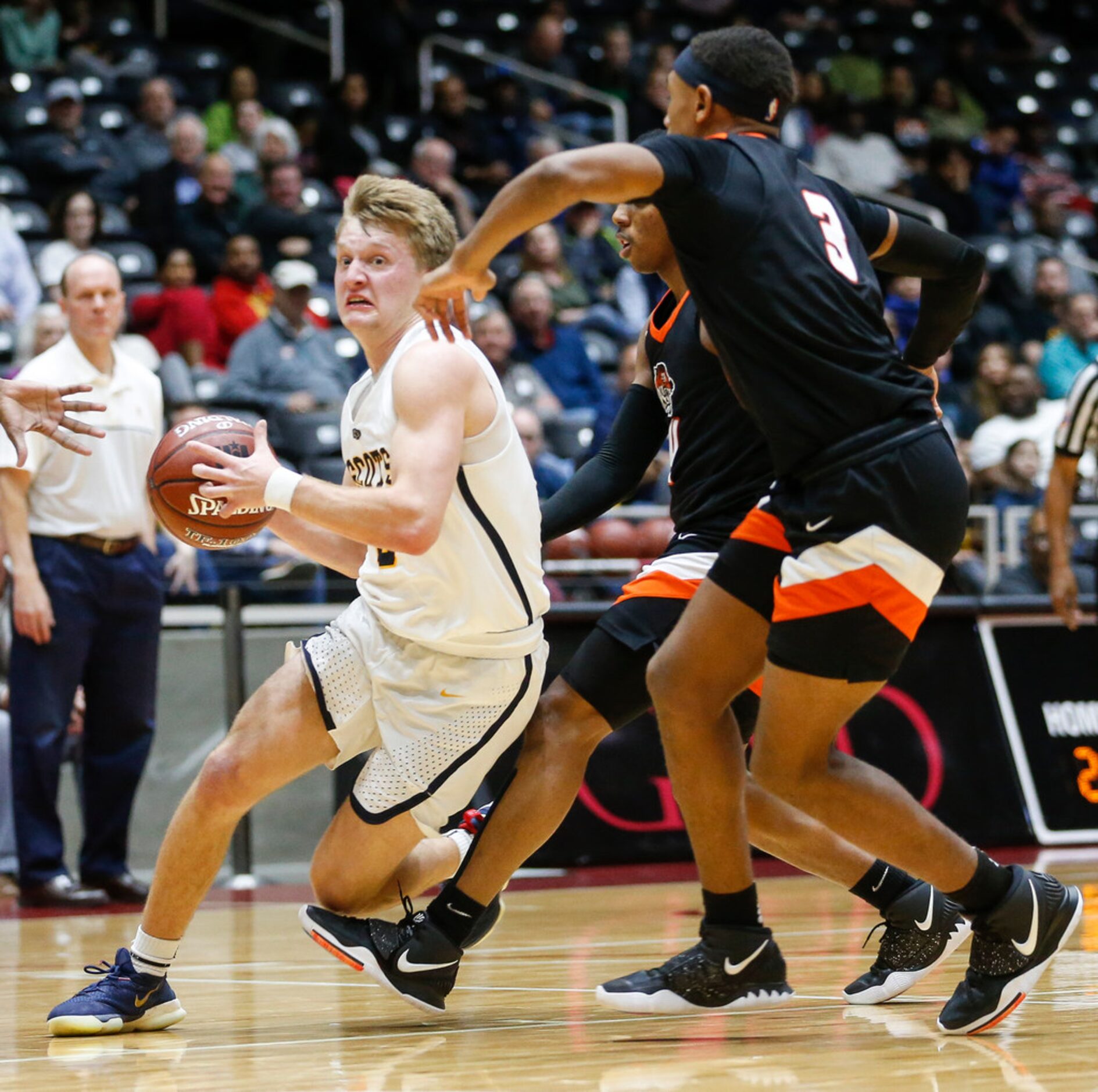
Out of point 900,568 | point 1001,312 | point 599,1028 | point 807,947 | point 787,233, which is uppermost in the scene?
point 787,233

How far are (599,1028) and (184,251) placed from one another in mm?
8638

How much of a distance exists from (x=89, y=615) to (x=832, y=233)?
4287mm

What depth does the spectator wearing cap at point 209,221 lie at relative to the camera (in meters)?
11.7

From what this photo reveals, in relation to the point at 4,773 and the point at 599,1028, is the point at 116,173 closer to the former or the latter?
the point at 4,773

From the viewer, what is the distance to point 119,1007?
11.9 ft

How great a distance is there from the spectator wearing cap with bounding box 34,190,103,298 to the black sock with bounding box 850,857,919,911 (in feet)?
24.6

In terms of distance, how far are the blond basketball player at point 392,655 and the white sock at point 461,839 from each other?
0.26 meters

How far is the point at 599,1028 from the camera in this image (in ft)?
11.7

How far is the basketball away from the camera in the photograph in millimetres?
3562

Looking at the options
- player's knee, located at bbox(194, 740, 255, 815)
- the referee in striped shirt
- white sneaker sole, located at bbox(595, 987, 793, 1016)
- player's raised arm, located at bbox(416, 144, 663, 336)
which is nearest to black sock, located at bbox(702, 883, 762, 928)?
white sneaker sole, located at bbox(595, 987, 793, 1016)

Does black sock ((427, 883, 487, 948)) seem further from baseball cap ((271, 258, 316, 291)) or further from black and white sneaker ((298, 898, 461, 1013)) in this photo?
baseball cap ((271, 258, 316, 291))

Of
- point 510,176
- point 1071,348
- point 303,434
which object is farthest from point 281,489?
point 510,176

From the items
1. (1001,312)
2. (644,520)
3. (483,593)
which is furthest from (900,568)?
(1001,312)

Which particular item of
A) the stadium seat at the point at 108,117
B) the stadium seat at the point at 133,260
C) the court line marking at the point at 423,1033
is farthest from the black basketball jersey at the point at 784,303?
the stadium seat at the point at 108,117
